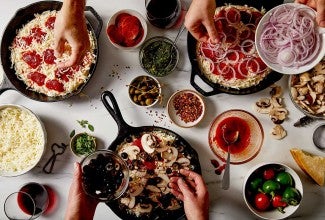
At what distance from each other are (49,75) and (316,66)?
5.81 feet

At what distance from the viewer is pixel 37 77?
3.50 meters

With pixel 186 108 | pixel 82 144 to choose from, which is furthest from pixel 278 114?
pixel 82 144

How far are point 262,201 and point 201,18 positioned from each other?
1.24 m

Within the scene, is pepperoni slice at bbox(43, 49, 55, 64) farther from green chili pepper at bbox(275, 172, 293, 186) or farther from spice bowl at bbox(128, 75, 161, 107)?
green chili pepper at bbox(275, 172, 293, 186)

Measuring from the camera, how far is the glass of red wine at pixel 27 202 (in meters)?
3.50

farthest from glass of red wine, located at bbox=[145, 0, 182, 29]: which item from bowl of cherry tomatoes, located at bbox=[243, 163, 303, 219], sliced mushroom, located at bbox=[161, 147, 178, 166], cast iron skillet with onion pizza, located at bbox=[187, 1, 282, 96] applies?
bowl of cherry tomatoes, located at bbox=[243, 163, 303, 219]

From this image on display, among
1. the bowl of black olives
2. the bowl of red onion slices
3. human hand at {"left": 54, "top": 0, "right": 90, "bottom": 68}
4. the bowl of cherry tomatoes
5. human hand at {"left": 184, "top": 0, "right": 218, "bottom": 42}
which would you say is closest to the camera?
human hand at {"left": 54, "top": 0, "right": 90, "bottom": 68}

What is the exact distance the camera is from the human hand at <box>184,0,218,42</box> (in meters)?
3.05

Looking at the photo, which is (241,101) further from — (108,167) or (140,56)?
(108,167)

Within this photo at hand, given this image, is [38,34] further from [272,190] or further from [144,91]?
[272,190]

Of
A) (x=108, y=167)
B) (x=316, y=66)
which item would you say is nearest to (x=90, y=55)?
(x=108, y=167)

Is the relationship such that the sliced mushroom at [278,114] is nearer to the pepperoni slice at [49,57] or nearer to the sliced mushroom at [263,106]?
the sliced mushroom at [263,106]

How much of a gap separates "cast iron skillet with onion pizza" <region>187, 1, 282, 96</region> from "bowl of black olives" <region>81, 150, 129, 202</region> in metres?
0.73

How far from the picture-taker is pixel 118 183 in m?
3.19
